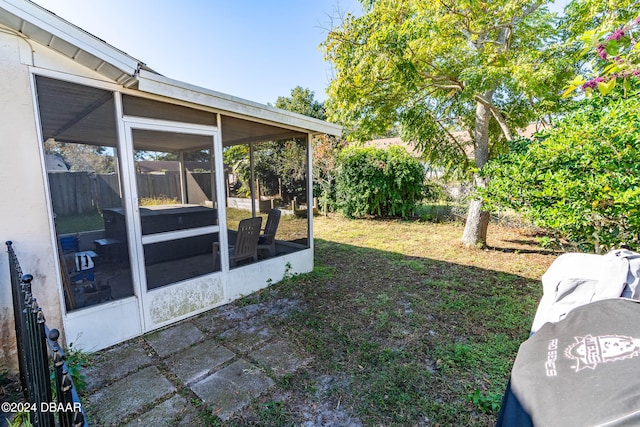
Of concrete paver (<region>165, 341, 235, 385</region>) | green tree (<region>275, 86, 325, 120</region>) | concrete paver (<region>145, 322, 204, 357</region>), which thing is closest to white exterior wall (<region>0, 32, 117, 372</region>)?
concrete paver (<region>145, 322, 204, 357</region>)

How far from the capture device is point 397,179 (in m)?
9.82

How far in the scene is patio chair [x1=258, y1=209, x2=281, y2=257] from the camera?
4.93m

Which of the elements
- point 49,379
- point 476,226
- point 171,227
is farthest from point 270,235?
point 476,226

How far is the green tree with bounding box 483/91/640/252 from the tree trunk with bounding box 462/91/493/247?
2.81 metres

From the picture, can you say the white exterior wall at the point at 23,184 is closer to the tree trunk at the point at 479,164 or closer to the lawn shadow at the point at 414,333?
the lawn shadow at the point at 414,333

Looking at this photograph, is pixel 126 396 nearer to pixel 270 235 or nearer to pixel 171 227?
pixel 171 227

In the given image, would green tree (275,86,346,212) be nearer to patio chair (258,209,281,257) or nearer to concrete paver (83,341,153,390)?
patio chair (258,209,281,257)

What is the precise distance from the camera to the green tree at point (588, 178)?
2.46 meters

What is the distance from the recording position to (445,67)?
5.96 m

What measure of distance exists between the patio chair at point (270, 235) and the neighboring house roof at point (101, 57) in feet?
6.45

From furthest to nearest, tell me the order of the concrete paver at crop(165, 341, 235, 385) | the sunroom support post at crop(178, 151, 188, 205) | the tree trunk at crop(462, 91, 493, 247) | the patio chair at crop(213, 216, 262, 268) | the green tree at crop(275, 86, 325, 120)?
the green tree at crop(275, 86, 325, 120) → the tree trunk at crop(462, 91, 493, 247) → the sunroom support post at crop(178, 151, 188, 205) → the patio chair at crop(213, 216, 262, 268) → the concrete paver at crop(165, 341, 235, 385)

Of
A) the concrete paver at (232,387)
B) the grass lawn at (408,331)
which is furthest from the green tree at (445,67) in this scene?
the concrete paver at (232,387)

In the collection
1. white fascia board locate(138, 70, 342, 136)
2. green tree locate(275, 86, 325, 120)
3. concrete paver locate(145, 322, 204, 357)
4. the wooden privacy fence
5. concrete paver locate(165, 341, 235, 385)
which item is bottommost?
concrete paver locate(165, 341, 235, 385)

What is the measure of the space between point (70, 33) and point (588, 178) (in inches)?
186
